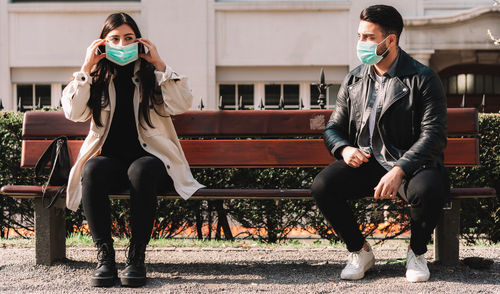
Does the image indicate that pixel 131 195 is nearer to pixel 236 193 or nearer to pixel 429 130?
pixel 236 193

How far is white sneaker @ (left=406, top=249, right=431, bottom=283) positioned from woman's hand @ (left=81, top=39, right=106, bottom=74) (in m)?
2.16

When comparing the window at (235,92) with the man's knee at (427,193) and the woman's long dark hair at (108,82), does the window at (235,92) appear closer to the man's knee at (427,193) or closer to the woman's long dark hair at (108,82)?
the woman's long dark hair at (108,82)

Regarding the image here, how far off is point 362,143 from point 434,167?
0.44m

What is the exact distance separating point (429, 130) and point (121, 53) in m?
1.85

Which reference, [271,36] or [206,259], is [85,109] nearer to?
[206,259]

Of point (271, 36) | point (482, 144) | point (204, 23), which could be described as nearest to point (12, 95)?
point (204, 23)

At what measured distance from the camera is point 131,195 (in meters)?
3.30

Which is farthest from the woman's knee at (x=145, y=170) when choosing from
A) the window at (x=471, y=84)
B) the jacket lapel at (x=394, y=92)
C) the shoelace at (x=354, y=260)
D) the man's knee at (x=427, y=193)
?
the window at (x=471, y=84)

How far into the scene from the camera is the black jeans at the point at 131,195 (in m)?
3.28

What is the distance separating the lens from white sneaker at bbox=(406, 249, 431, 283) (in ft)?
10.8

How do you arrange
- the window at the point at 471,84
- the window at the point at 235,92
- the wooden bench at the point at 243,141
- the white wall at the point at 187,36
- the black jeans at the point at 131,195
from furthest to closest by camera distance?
1. the window at the point at 471,84
2. the window at the point at 235,92
3. the white wall at the point at 187,36
4. the wooden bench at the point at 243,141
5. the black jeans at the point at 131,195

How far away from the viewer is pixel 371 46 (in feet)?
11.3

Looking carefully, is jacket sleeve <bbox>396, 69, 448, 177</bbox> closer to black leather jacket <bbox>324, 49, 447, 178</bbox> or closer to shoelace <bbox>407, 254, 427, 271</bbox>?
black leather jacket <bbox>324, 49, 447, 178</bbox>

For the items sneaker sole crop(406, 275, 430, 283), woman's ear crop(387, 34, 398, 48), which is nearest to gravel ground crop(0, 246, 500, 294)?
sneaker sole crop(406, 275, 430, 283)
